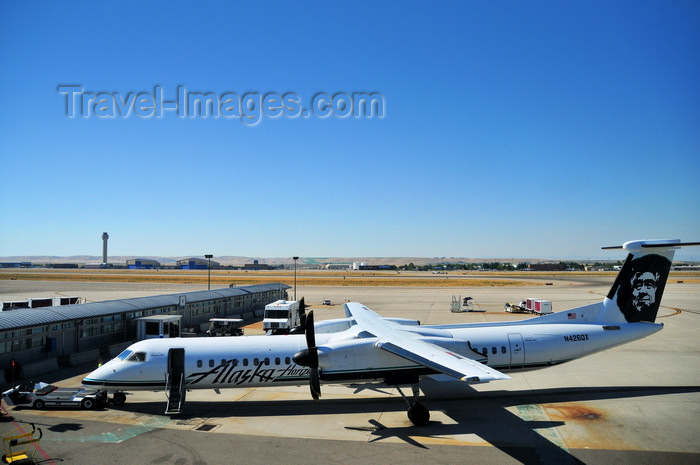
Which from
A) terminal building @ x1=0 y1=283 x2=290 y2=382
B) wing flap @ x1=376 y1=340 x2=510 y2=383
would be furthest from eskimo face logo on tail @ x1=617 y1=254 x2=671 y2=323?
terminal building @ x1=0 y1=283 x2=290 y2=382

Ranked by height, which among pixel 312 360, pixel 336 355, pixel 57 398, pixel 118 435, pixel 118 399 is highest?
pixel 312 360

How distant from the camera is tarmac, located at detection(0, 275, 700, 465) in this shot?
542 inches

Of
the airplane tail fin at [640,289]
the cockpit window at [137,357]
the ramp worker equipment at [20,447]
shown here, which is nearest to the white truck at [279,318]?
the cockpit window at [137,357]

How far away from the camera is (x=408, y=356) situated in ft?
50.1

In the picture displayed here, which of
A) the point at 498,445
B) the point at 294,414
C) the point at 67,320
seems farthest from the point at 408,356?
the point at 67,320

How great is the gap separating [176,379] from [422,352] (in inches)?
412

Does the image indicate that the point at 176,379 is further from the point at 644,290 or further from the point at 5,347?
the point at 644,290

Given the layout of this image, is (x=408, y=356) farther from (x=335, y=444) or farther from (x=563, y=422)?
(x=563, y=422)

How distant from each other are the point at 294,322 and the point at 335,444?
24691 mm

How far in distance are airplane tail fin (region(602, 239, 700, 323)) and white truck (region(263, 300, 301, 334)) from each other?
22238mm

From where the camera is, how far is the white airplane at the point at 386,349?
17391 millimetres

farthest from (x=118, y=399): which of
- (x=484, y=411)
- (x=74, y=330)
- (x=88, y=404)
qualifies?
(x=484, y=411)

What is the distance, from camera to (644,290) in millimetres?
21500

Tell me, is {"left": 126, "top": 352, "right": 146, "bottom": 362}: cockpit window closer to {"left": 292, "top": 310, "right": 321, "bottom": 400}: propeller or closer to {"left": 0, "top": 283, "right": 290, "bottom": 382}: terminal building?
{"left": 0, "top": 283, "right": 290, "bottom": 382}: terminal building
